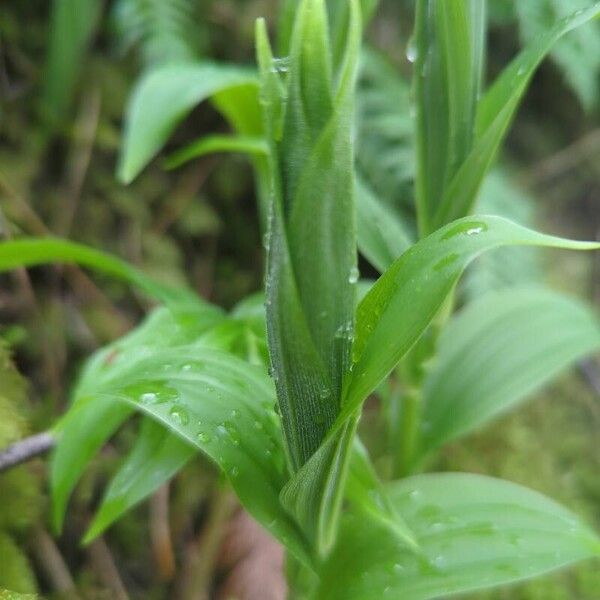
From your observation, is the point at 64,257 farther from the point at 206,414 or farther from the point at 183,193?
the point at 183,193

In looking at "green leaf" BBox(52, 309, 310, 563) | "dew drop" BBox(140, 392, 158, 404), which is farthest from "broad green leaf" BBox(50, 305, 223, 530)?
"dew drop" BBox(140, 392, 158, 404)

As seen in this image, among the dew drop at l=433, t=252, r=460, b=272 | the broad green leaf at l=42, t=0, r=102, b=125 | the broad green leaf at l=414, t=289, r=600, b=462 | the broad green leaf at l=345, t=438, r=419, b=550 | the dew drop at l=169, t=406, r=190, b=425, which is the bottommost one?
the broad green leaf at l=414, t=289, r=600, b=462

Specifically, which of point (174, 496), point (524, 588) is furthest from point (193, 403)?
point (524, 588)

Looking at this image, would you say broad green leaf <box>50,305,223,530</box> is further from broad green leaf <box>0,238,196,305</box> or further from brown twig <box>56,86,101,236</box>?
brown twig <box>56,86,101,236</box>

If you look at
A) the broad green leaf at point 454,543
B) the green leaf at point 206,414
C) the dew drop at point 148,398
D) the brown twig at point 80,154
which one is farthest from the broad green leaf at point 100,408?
the brown twig at point 80,154

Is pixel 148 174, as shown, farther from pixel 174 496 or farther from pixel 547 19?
pixel 547 19

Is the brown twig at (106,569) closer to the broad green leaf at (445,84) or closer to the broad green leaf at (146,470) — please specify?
the broad green leaf at (146,470)
